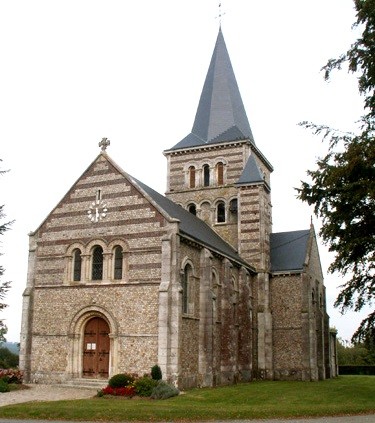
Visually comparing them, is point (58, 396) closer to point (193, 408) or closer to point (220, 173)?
point (193, 408)

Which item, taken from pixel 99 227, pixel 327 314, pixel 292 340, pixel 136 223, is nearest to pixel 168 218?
pixel 136 223

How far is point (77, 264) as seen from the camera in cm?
2797

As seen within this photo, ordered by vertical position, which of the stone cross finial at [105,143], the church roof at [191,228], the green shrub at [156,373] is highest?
the stone cross finial at [105,143]

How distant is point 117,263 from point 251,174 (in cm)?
1447

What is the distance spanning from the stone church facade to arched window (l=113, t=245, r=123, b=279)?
7 cm

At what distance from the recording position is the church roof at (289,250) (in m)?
37.1

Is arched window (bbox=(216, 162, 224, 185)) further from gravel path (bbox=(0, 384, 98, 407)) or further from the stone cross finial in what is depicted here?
gravel path (bbox=(0, 384, 98, 407))

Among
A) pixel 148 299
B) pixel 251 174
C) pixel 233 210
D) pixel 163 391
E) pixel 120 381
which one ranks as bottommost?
pixel 163 391

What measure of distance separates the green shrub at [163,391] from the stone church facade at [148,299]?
1.37 meters

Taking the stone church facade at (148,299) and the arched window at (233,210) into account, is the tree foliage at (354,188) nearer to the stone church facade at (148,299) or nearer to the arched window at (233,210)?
the stone church facade at (148,299)

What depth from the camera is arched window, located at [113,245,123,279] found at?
2661 cm

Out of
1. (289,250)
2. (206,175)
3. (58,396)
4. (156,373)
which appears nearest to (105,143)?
(156,373)

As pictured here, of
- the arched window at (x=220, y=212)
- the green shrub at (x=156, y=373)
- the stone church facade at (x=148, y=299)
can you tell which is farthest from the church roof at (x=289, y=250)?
the green shrub at (x=156, y=373)

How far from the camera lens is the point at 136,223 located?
26562 millimetres
